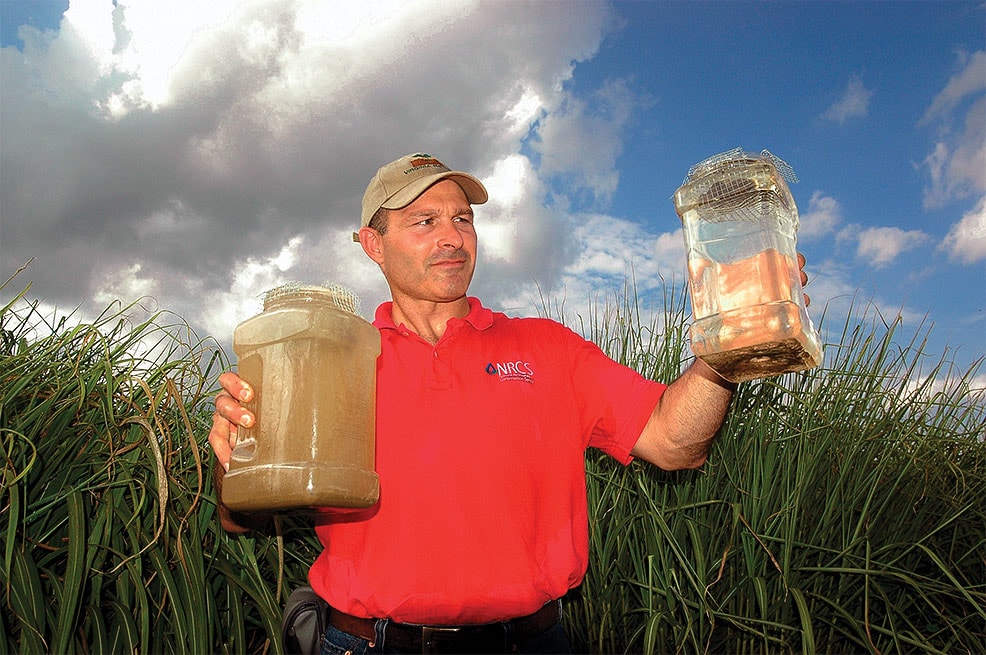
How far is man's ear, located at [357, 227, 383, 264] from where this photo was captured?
10.4 feet

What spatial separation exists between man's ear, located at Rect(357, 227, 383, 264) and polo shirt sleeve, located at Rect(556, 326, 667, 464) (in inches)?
37.6

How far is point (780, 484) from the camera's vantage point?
3.62 meters

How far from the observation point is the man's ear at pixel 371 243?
316 centimetres

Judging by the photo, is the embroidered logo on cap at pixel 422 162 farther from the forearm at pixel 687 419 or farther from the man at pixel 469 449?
the forearm at pixel 687 419

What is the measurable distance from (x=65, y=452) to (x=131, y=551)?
0.49 m

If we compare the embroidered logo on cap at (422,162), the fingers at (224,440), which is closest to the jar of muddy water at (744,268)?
the embroidered logo on cap at (422,162)

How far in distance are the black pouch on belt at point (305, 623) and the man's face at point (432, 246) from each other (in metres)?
1.15

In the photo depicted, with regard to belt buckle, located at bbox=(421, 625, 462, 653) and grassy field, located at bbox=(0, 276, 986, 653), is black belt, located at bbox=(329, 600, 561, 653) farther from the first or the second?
grassy field, located at bbox=(0, 276, 986, 653)

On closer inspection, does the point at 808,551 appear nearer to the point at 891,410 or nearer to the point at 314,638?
the point at 891,410

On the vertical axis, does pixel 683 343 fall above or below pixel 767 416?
above

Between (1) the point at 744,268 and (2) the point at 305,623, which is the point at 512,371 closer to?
(1) the point at 744,268

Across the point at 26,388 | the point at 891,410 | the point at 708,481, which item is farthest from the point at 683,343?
the point at 26,388

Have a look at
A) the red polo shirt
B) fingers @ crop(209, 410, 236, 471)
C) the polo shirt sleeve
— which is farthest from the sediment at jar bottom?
the polo shirt sleeve

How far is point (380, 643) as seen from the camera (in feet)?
7.70
